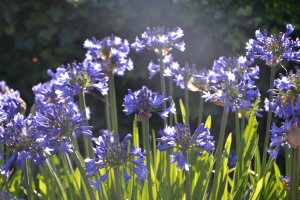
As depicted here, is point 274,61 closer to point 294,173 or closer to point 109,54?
point 294,173

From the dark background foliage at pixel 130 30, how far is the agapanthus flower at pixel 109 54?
186cm

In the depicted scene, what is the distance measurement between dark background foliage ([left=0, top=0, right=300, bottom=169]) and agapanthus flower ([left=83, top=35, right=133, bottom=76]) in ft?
6.12

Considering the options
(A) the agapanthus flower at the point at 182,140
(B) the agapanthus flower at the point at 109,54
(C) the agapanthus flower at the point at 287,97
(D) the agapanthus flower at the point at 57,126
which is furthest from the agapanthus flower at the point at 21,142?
(C) the agapanthus flower at the point at 287,97

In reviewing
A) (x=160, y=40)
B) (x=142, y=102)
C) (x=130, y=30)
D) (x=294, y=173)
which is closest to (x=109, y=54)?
(x=160, y=40)

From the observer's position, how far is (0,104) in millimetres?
1804

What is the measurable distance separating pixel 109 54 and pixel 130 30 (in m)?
2.23

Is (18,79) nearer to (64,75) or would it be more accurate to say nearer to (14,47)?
(14,47)

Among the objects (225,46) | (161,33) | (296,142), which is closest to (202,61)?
(225,46)

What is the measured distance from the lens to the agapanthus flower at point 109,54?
86.6 inches

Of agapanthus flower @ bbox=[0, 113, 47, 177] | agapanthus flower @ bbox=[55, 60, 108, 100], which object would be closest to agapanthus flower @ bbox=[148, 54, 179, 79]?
agapanthus flower @ bbox=[55, 60, 108, 100]

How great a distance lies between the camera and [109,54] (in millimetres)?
2287

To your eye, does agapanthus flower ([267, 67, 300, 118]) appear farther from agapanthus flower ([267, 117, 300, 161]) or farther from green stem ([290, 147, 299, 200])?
green stem ([290, 147, 299, 200])

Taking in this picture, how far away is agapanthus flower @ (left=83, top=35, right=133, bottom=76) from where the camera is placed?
220 centimetres

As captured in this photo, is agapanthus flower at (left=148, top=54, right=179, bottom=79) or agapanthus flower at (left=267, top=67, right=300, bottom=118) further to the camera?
agapanthus flower at (left=148, top=54, right=179, bottom=79)
